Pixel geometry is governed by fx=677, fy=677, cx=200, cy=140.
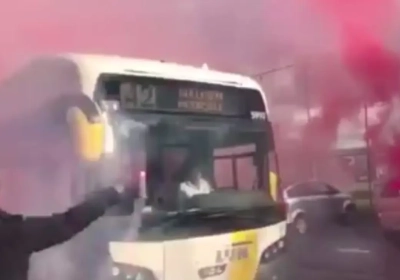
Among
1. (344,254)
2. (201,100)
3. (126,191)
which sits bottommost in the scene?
(344,254)

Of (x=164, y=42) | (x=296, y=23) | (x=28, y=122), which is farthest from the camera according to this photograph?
(x=296, y=23)

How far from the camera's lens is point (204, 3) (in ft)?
3.73

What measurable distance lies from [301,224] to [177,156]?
0.26 metres

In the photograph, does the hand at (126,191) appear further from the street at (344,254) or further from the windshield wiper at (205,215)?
the street at (344,254)

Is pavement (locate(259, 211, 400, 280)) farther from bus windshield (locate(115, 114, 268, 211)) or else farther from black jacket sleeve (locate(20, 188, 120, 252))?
black jacket sleeve (locate(20, 188, 120, 252))

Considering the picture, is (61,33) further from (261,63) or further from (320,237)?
(320,237)

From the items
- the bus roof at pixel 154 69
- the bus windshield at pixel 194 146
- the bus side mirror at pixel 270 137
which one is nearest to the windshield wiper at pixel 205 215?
the bus windshield at pixel 194 146

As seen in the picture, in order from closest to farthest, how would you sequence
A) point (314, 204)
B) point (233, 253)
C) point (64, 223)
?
point (64, 223) → point (233, 253) → point (314, 204)

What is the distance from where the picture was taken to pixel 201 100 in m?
1.07

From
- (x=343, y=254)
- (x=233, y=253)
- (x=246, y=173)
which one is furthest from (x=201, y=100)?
(x=343, y=254)

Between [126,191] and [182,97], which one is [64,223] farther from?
[182,97]

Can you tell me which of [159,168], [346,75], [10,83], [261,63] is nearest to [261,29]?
[261,63]

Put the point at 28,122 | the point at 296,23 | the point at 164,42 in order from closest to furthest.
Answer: the point at 28,122
the point at 164,42
the point at 296,23

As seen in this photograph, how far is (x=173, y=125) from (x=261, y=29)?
0.88 ft
